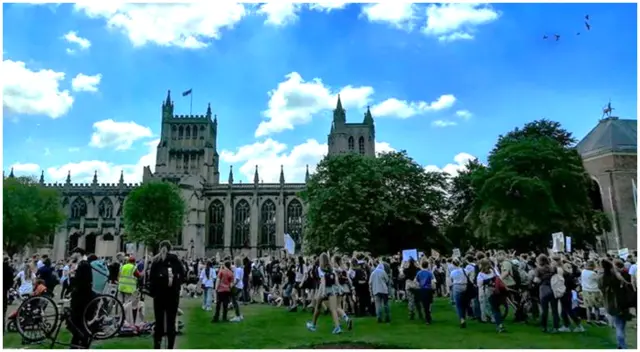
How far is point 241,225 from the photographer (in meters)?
77.2

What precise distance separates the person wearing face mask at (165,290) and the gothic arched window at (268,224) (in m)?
67.8

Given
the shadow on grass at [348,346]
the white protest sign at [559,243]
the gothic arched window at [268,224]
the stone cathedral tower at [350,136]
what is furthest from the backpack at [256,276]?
the stone cathedral tower at [350,136]

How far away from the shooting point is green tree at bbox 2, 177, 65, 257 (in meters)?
52.4

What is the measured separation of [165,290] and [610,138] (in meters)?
43.3

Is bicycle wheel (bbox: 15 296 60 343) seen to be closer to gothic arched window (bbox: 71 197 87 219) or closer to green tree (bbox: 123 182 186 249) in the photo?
green tree (bbox: 123 182 186 249)

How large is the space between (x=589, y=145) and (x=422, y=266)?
38441 mm

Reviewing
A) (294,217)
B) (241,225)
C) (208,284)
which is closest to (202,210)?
(241,225)

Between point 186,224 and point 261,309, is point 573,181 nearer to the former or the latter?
point 261,309

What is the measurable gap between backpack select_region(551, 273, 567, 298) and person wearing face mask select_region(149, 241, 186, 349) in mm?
7464

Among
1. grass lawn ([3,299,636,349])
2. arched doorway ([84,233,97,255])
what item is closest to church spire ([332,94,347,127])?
arched doorway ([84,233,97,255])

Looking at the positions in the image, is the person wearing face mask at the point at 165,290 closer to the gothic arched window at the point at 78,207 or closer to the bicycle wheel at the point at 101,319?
the bicycle wheel at the point at 101,319

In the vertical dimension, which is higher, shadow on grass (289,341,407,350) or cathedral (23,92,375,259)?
cathedral (23,92,375,259)

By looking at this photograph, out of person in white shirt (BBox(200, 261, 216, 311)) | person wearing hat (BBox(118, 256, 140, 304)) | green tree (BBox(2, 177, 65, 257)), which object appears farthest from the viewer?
green tree (BBox(2, 177, 65, 257))

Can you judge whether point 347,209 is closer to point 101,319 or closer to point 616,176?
point 616,176
